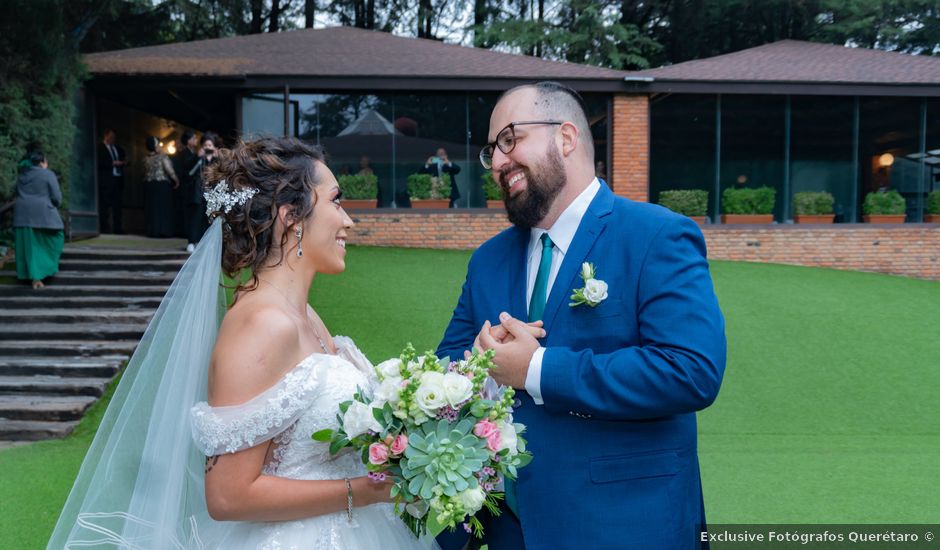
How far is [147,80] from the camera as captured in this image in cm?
1564

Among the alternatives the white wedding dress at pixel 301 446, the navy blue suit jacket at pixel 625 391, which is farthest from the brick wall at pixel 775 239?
the navy blue suit jacket at pixel 625 391

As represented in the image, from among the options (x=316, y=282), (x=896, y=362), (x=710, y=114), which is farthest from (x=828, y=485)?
(x=710, y=114)

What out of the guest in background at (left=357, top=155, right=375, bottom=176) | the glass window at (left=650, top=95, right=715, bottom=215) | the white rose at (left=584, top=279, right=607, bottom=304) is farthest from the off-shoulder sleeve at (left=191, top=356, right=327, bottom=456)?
the glass window at (left=650, top=95, right=715, bottom=215)

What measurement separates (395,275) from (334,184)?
10.8 meters

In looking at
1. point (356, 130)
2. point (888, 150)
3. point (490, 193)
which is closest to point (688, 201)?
point (490, 193)

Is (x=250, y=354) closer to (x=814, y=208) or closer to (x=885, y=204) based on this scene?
(x=814, y=208)

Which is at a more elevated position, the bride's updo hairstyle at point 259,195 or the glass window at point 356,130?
the glass window at point 356,130

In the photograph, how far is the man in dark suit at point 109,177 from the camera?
16391 millimetres

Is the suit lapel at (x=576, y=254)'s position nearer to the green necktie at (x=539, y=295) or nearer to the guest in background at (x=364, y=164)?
the green necktie at (x=539, y=295)

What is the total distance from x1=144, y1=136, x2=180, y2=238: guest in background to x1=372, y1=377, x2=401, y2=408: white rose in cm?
1427

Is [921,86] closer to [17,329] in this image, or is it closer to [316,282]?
[316,282]

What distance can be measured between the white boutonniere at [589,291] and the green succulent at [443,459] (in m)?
0.49

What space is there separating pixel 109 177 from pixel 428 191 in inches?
257

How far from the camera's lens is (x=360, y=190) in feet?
55.7
